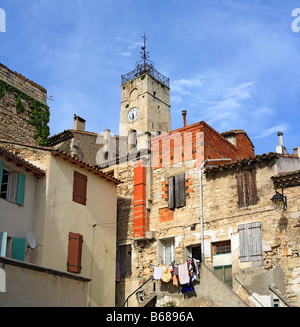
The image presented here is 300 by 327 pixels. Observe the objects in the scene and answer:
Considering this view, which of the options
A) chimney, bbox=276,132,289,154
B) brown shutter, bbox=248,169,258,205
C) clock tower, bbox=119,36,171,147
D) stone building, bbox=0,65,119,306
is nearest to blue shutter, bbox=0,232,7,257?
stone building, bbox=0,65,119,306

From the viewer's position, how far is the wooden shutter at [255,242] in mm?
17106

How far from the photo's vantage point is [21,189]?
1677 centimetres

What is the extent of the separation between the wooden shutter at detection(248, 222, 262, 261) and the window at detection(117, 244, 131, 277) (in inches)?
238

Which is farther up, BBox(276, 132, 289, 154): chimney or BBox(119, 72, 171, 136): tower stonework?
BBox(119, 72, 171, 136): tower stonework

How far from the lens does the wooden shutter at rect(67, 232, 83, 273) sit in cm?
1758

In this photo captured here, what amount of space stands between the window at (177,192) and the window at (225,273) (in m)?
3.24

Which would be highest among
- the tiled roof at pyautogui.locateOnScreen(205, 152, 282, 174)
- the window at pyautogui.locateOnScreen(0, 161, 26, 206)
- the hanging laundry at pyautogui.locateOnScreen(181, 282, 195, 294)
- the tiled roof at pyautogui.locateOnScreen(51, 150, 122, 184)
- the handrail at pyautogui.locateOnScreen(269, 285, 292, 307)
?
the tiled roof at pyautogui.locateOnScreen(51, 150, 122, 184)

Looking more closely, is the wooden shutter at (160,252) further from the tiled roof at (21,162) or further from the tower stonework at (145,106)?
the tower stonework at (145,106)

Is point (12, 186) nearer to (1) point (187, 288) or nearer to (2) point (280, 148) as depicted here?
(1) point (187, 288)

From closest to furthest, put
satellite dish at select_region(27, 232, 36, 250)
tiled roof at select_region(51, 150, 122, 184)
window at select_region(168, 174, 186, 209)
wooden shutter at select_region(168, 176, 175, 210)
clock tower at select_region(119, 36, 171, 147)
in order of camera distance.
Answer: satellite dish at select_region(27, 232, 36, 250) < tiled roof at select_region(51, 150, 122, 184) < window at select_region(168, 174, 186, 209) < wooden shutter at select_region(168, 176, 175, 210) < clock tower at select_region(119, 36, 171, 147)

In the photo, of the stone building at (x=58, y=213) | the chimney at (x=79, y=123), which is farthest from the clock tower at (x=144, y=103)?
the stone building at (x=58, y=213)

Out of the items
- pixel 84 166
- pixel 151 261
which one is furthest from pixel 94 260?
pixel 84 166

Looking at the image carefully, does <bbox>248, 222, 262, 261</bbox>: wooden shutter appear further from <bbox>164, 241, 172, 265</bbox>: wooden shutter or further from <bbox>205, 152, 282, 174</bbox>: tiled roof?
<bbox>164, 241, 172, 265</bbox>: wooden shutter

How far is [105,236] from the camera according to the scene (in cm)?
1998
